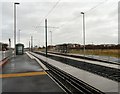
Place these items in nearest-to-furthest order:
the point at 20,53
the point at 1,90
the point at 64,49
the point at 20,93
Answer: the point at 20,93 < the point at 1,90 < the point at 20,53 < the point at 64,49

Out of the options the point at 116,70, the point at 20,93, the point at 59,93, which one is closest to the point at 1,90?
the point at 20,93

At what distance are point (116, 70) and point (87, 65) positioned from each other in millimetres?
7265

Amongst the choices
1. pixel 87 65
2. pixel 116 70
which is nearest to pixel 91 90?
pixel 116 70

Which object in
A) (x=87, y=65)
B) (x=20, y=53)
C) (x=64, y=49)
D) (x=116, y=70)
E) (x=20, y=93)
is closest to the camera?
(x=20, y=93)

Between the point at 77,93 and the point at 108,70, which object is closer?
the point at 77,93

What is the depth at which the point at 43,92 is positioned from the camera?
951 centimetres

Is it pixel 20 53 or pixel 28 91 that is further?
pixel 20 53

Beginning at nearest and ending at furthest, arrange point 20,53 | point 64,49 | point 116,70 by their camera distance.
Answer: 1. point 116,70
2. point 20,53
3. point 64,49

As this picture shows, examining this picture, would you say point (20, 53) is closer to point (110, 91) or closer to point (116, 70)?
point (116, 70)

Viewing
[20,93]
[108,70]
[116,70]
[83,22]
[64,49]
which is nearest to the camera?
[20,93]

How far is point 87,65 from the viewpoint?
2591 cm

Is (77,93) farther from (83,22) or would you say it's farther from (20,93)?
(83,22)

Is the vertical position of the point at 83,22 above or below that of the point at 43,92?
above

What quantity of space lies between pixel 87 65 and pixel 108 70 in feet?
19.7
